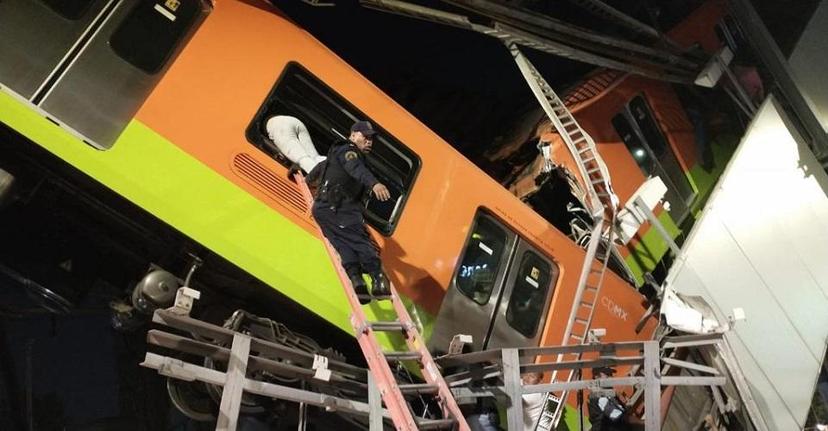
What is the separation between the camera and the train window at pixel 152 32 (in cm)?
328

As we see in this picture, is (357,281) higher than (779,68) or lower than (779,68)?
lower

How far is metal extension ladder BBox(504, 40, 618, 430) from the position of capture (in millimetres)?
5022

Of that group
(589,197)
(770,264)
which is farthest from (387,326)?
(770,264)

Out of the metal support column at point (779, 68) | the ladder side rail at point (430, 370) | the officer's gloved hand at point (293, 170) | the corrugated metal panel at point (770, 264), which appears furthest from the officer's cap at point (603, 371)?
the metal support column at point (779, 68)

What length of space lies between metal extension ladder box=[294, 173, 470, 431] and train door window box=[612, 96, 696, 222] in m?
4.25

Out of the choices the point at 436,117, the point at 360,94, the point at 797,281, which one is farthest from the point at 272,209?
the point at 797,281

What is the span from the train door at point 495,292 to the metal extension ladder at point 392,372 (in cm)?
64

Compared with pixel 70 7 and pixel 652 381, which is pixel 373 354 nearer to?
pixel 652 381

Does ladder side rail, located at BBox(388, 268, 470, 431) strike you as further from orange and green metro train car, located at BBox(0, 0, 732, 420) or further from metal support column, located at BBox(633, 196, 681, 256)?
metal support column, located at BBox(633, 196, 681, 256)

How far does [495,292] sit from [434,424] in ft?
5.41

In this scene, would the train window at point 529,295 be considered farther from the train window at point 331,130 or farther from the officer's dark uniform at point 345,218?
the officer's dark uniform at point 345,218

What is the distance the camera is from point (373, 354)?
3.24 m

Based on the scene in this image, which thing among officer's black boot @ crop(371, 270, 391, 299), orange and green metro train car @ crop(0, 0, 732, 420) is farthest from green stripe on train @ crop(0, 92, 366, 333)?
officer's black boot @ crop(371, 270, 391, 299)

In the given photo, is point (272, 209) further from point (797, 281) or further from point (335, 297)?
point (797, 281)
